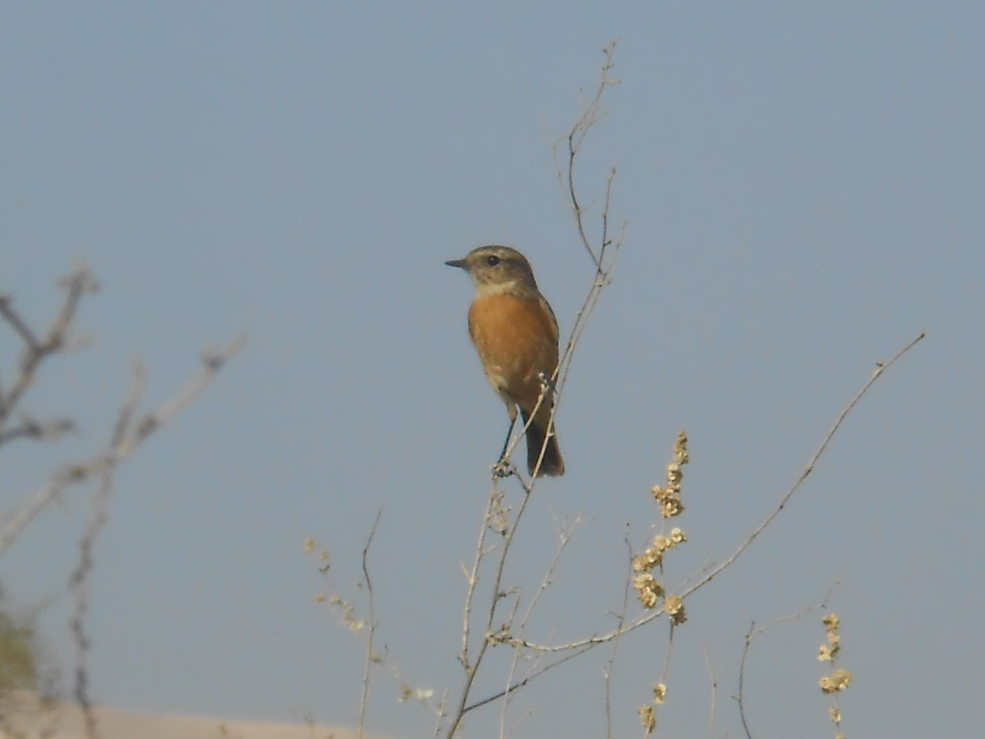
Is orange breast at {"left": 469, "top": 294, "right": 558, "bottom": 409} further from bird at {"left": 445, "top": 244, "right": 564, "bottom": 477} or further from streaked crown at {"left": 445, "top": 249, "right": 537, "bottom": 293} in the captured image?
streaked crown at {"left": 445, "top": 249, "right": 537, "bottom": 293}

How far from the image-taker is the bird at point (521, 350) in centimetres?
739

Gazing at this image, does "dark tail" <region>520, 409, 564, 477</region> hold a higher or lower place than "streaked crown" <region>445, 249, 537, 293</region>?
lower

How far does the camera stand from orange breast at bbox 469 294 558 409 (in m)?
7.39

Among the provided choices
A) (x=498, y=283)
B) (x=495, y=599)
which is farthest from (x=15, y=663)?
(x=498, y=283)

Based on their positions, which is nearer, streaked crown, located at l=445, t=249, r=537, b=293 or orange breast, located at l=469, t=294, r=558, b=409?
orange breast, located at l=469, t=294, r=558, b=409

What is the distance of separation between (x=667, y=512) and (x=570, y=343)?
0.57 m

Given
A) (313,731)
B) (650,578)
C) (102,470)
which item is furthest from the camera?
(313,731)

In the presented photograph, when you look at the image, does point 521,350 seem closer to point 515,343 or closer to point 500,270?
point 515,343

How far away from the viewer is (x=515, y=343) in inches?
293

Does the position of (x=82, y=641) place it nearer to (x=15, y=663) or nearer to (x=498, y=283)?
(x=15, y=663)

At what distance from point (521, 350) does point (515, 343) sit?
0.06 metres

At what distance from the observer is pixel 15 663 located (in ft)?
16.5

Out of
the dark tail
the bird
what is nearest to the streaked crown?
the bird

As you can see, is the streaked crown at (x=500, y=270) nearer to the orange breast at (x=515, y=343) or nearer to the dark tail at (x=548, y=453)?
the orange breast at (x=515, y=343)
